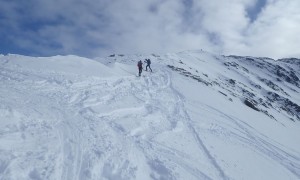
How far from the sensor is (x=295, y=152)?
63.1ft

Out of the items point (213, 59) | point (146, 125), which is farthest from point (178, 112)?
point (213, 59)

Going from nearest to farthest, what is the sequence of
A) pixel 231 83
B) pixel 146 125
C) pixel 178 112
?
1. pixel 146 125
2. pixel 178 112
3. pixel 231 83

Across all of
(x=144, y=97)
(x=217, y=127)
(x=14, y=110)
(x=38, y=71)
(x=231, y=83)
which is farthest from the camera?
(x=231, y=83)

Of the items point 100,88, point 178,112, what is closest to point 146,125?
point 178,112

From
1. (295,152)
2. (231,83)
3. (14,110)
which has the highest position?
(231,83)

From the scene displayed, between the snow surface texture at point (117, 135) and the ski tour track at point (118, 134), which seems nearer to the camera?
the snow surface texture at point (117, 135)

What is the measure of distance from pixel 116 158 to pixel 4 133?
12.9 feet

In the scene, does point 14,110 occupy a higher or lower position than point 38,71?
lower

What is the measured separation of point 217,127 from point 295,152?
492 centimetres

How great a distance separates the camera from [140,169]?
10.8 m

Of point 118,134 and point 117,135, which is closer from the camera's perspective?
point 117,135

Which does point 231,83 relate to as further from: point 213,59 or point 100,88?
point 100,88

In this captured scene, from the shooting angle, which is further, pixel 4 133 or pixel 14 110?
pixel 14 110

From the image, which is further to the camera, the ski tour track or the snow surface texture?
the ski tour track
